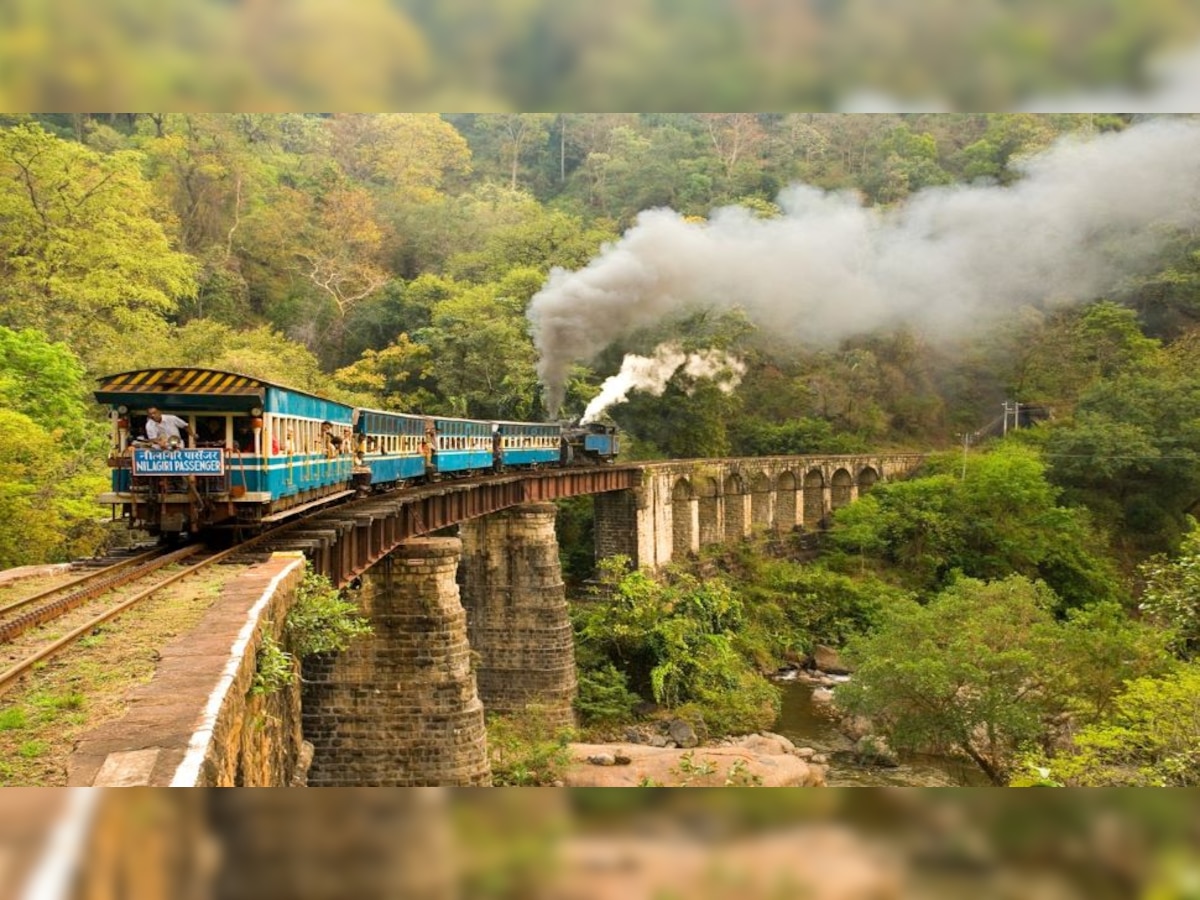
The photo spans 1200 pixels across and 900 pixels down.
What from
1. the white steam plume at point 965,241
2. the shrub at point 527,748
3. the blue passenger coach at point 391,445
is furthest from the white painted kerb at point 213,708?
the white steam plume at point 965,241

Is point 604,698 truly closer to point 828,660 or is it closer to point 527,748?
point 527,748

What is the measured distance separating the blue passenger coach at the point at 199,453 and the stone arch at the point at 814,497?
1675 inches

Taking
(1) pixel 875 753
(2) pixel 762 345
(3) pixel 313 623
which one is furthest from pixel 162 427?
(2) pixel 762 345

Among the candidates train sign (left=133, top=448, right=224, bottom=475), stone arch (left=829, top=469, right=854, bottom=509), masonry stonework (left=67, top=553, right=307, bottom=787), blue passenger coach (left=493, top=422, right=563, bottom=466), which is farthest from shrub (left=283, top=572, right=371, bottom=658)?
stone arch (left=829, top=469, right=854, bottom=509)

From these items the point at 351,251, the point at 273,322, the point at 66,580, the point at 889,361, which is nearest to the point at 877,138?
the point at 889,361

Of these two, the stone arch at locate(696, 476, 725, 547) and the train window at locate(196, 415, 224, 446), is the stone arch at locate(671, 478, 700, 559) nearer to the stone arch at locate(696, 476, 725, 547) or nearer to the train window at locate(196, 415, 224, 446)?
the stone arch at locate(696, 476, 725, 547)

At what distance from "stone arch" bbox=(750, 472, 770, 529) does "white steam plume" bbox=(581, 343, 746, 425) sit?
17.6 feet

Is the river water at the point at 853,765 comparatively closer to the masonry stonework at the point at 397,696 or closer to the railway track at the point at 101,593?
the masonry stonework at the point at 397,696

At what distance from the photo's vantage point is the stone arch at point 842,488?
192 ft

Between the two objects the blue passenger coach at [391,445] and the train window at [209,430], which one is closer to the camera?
the train window at [209,430]

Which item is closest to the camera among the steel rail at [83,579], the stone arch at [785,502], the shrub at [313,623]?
the steel rail at [83,579]

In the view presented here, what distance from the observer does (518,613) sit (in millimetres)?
29016

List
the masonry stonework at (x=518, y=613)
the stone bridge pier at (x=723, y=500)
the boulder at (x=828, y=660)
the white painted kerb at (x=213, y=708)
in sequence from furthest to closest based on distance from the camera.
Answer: the stone bridge pier at (x=723, y=500) → the boulder at (x=828, y=660) → the masonry stonework at (x=518, y=613) → the white painted kerb at (x=213, y=708)

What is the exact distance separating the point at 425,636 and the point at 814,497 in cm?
3978
